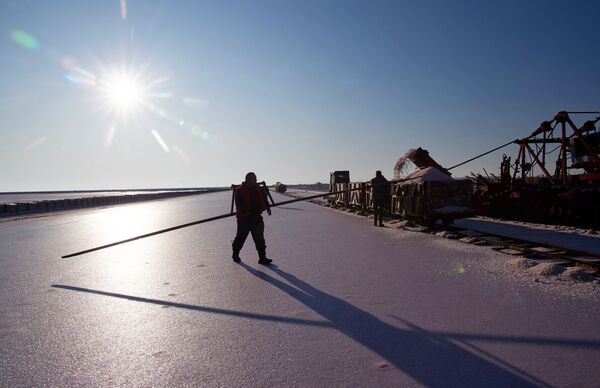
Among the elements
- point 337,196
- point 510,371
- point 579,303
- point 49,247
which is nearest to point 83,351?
point 510,371

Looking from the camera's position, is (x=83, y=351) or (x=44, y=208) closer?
(x=83, y=351)

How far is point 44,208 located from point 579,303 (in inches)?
1498

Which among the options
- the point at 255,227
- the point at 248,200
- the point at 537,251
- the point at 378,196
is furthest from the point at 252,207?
the point at 378,196

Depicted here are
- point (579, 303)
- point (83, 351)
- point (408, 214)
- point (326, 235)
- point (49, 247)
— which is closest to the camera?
point (83, 351)

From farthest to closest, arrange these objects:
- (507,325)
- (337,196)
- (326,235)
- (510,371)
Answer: (337,196)
(326,235)
(507,325)
(510,371)

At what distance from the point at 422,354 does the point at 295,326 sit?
1292 millimetres

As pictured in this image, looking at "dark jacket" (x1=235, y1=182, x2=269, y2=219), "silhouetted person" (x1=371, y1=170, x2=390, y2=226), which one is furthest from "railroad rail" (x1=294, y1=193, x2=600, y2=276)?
"dark jacket" (x1=235, y1=182, x2=269, y2=219)

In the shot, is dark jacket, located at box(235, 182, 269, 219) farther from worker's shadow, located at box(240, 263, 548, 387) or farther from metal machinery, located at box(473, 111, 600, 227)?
metal machinery, located at box(473, 111, 600, 227)

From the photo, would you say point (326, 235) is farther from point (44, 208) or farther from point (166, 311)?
point (44, 208)

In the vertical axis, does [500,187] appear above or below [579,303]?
above

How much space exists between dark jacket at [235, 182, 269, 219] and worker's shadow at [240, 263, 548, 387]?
3170 mm

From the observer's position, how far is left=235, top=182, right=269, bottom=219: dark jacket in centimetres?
752

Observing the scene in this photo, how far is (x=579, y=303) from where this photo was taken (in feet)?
14.4

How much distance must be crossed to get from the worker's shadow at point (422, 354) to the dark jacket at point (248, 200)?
317cm
